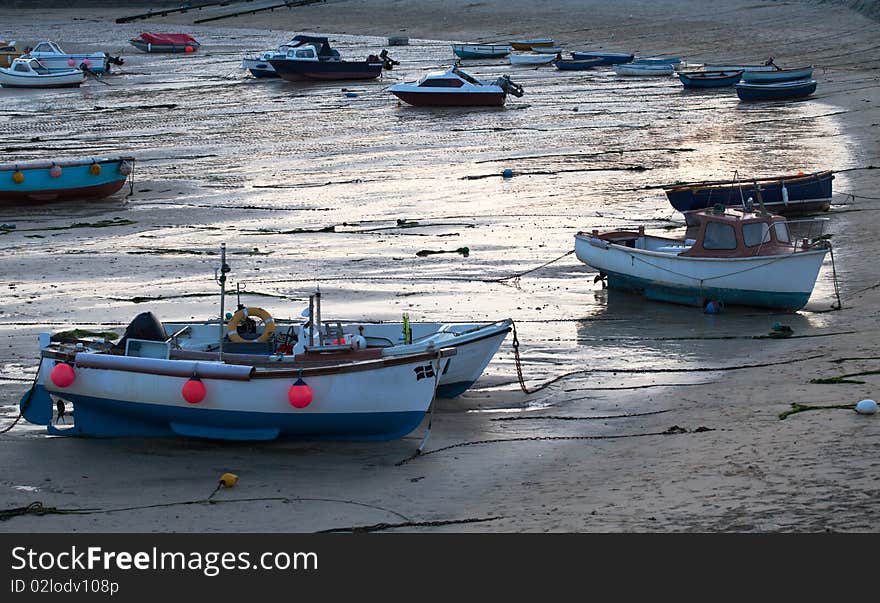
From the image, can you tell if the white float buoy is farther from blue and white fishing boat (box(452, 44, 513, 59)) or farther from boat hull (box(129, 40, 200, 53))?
boat hull (box(129, 40, 200, 53))

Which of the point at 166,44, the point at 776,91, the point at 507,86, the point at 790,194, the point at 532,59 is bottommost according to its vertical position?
the point at 790,194

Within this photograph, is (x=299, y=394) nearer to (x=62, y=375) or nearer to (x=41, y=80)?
(x=62, y=375)

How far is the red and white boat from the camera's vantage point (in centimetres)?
3803

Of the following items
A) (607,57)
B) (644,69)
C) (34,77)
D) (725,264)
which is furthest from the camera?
(607,57)

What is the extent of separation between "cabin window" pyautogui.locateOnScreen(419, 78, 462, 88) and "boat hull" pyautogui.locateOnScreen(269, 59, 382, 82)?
27.6 ft

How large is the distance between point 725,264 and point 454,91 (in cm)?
2345

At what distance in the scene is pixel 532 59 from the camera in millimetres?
51250

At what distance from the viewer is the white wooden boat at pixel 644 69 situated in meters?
45.1

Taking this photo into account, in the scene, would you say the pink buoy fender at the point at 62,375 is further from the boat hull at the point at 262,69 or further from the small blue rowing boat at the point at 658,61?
the boat hull at the point at 262,69

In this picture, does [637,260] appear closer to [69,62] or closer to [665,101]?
[665,101]

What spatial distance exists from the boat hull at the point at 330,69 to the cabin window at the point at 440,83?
840 centimetres

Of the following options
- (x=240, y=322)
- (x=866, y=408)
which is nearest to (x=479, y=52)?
(x=240, y=322)

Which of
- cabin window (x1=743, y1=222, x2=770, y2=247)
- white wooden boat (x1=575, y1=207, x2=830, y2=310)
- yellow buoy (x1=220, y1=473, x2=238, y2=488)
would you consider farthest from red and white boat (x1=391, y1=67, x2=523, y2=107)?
yellow buoy (x1=220, y1=473, x2=238, y2=488)
